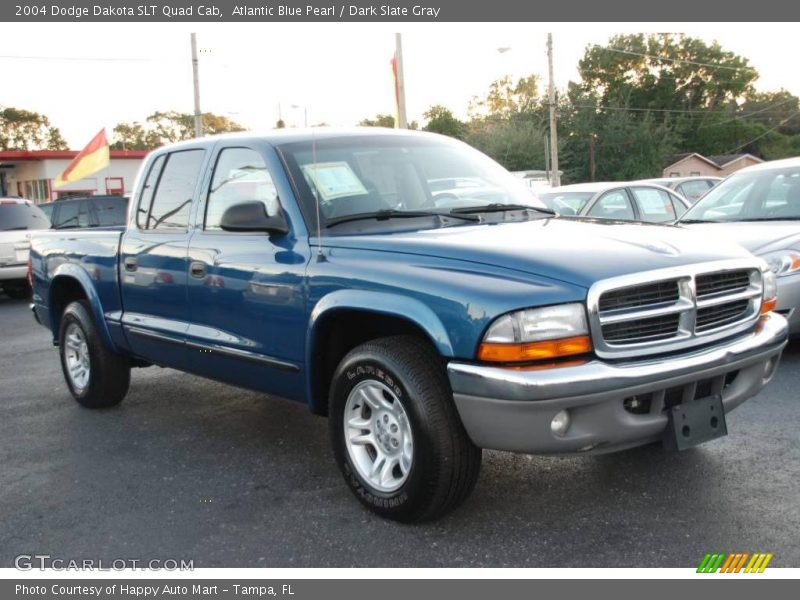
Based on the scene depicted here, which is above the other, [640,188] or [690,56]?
[690,56]

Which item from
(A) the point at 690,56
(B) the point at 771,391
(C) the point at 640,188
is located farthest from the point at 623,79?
(B) the point at 771,391

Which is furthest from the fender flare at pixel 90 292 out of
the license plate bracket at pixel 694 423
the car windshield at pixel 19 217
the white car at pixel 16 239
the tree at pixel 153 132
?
the tree at pixel 153 132

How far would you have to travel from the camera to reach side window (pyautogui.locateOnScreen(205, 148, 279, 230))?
4.54m

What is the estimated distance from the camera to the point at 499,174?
5105mm

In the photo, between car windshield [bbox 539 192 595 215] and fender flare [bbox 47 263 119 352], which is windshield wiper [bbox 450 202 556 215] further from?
car windshield [bbox 539 192 595 215]

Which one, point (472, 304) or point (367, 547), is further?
point (367, 547)

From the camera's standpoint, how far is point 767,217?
23.7ft

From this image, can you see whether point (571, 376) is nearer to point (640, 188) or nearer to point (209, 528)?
point (209, 528)

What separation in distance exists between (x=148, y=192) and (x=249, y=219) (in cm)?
166

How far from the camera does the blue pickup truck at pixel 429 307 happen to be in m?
3.31

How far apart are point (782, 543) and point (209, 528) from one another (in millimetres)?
2451

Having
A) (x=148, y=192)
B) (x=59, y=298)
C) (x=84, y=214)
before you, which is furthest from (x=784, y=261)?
(x=84, y=214)

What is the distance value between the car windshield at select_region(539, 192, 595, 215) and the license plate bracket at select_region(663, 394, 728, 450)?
24.2 feet

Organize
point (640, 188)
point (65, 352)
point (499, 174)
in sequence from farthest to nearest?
point (640, 188)
point (65, 352)
point (499, 174)
